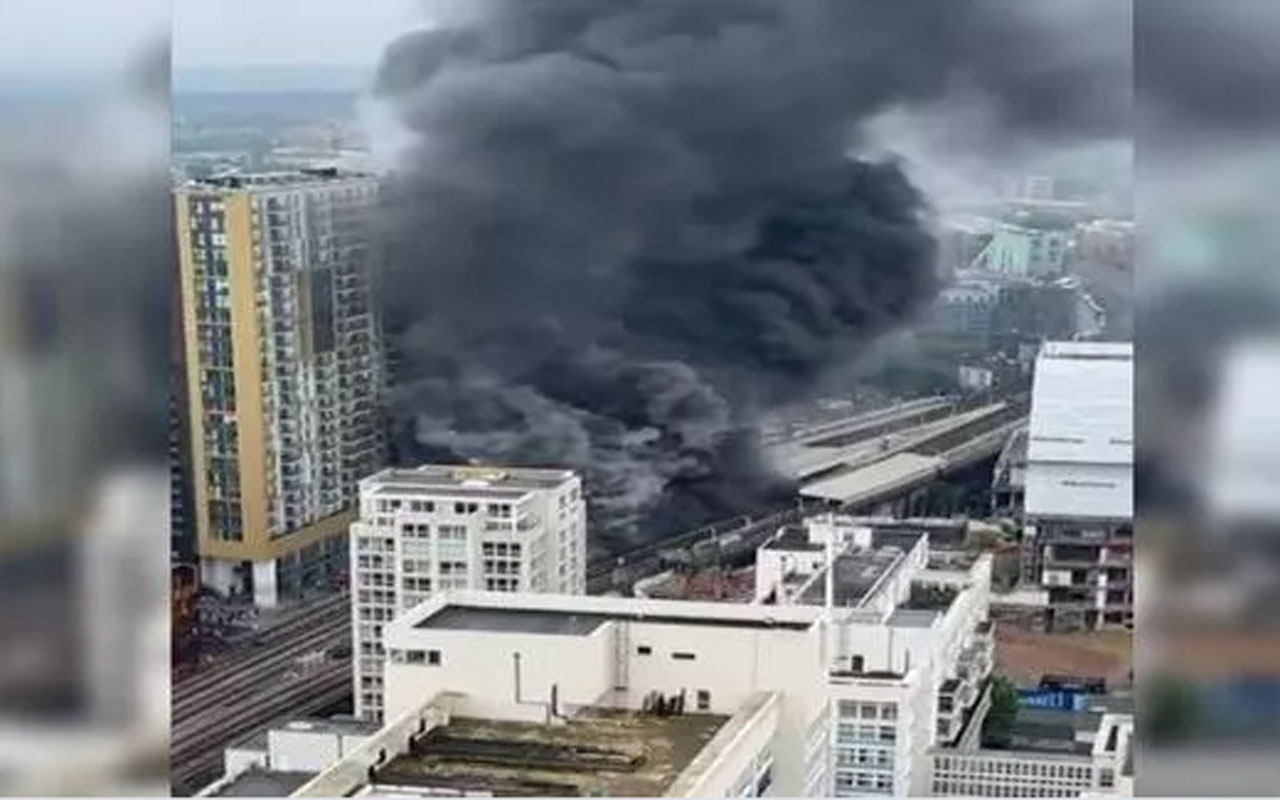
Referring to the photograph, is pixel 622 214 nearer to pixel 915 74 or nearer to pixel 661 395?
pixel 661 395

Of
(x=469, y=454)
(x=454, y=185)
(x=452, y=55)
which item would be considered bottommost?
(x=469, y=454)

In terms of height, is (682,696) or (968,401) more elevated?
(968,401)

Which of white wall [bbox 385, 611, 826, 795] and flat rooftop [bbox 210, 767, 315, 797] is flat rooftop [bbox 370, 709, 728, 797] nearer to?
white wall [bbox 385, 611, 826, 795]

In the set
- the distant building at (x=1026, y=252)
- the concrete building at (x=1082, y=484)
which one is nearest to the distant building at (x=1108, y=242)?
the distant building at (x=1026, y=252)

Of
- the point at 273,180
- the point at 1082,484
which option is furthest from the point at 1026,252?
the point at 273,180

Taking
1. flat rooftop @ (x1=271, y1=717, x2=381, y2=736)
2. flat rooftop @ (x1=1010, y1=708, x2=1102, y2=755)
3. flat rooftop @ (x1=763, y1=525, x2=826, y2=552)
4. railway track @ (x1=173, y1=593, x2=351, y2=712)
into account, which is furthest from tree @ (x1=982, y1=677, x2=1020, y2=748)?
railway track @ (x1=173, y1=593, x2=351, y2=712)

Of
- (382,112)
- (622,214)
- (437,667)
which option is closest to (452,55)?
(382,112)
